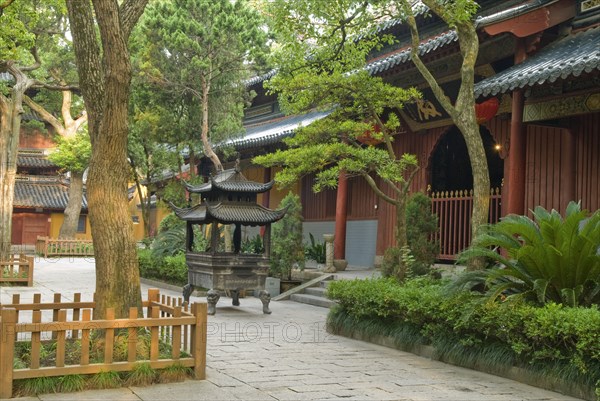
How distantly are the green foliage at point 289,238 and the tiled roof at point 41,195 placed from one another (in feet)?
85.2

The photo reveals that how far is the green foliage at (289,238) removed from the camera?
14.9m

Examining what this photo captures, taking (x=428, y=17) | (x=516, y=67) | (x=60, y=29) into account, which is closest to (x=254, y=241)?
(x=428, y=17)

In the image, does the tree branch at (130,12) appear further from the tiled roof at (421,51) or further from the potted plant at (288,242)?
the potted plant at (288,242)

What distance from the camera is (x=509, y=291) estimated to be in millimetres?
7414

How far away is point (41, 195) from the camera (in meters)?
39.1

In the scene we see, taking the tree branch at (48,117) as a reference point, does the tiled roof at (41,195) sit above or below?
below

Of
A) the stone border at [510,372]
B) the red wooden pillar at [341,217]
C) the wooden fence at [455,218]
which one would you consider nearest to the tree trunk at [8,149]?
the red wooden pillar at [341,217]

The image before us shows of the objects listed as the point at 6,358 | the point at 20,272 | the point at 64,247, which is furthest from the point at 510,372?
the point at 64,247

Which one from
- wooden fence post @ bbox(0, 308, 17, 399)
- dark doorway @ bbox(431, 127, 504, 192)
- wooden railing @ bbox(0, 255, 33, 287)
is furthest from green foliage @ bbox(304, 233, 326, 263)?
wooden fence post @ bbox(0, 308, 17, 399)

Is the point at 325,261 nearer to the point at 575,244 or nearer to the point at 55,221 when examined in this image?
the point at 575,244

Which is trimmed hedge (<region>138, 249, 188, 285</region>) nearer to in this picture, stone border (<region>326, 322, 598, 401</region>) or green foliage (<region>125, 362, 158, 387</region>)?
stone border (<region>326, 322, 598, 401</region>)

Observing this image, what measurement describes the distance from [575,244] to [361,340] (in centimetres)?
318

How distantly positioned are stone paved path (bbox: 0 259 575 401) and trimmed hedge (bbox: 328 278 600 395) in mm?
240

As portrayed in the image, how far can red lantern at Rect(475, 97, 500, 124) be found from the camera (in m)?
12.3
